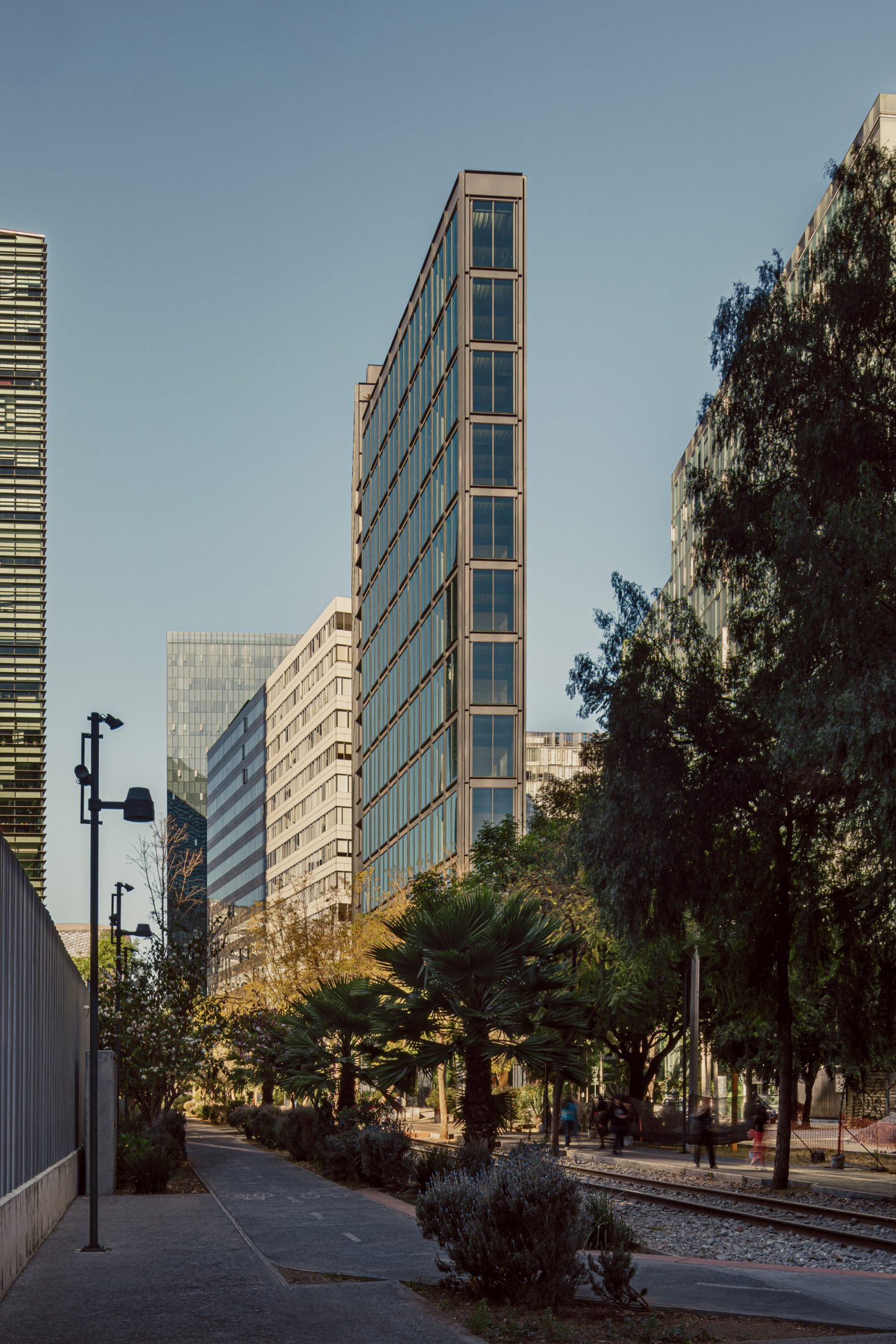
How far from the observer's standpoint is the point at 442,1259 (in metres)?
15.3

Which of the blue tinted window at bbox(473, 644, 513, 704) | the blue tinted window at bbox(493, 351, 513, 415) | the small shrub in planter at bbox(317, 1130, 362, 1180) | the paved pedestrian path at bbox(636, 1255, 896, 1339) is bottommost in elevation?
the small shrub in planter at bbox(317, 1130, 362, 1180)

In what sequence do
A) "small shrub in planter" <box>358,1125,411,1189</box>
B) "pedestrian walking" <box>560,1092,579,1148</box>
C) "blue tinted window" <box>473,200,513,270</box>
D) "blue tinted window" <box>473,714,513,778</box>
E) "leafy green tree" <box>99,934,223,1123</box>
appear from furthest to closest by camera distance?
"blue tinted window" <box>473,200,513,270</box>, "blue tinted window" <box>473,714,513,778</box>, "pedestrian walking" <box>560,1092,579,1148</box>, "leafy green tree" <box>99,934,223,1123</box>, "small shrub in planter" <box>358,1125,411,1189</box>

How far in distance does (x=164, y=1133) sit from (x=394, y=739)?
6879 centimetres

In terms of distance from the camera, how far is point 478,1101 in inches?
827

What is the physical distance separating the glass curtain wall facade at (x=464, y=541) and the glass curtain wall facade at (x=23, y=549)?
2211 cm

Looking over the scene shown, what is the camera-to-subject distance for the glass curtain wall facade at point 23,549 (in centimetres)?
9356

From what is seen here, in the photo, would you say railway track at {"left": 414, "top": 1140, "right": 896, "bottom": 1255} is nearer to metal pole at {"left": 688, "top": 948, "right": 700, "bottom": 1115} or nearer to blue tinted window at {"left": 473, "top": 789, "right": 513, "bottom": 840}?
metal pole at {"left": 688, "top": 948, "right": 700, "bottom": 1115}

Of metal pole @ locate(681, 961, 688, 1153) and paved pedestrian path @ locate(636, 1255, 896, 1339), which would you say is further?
metal pole @ locate(681, 961, 688, 1153)

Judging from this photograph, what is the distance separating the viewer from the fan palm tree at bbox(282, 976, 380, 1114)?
29766 millimetres

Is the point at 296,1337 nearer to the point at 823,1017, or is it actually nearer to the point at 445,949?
the point at 445,949

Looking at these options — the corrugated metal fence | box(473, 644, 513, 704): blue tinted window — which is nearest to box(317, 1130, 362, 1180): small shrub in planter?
the corrugated metal fence

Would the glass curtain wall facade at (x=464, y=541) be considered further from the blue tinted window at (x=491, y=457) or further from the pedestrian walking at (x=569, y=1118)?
the pedestrian walking at (x=569, y=1118)

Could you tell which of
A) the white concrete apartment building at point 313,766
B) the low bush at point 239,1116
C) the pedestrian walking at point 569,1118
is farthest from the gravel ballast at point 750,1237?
the white concrete apartment building at point 313,766

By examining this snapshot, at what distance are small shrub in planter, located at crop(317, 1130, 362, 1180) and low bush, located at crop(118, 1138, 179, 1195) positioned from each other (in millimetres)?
3224
